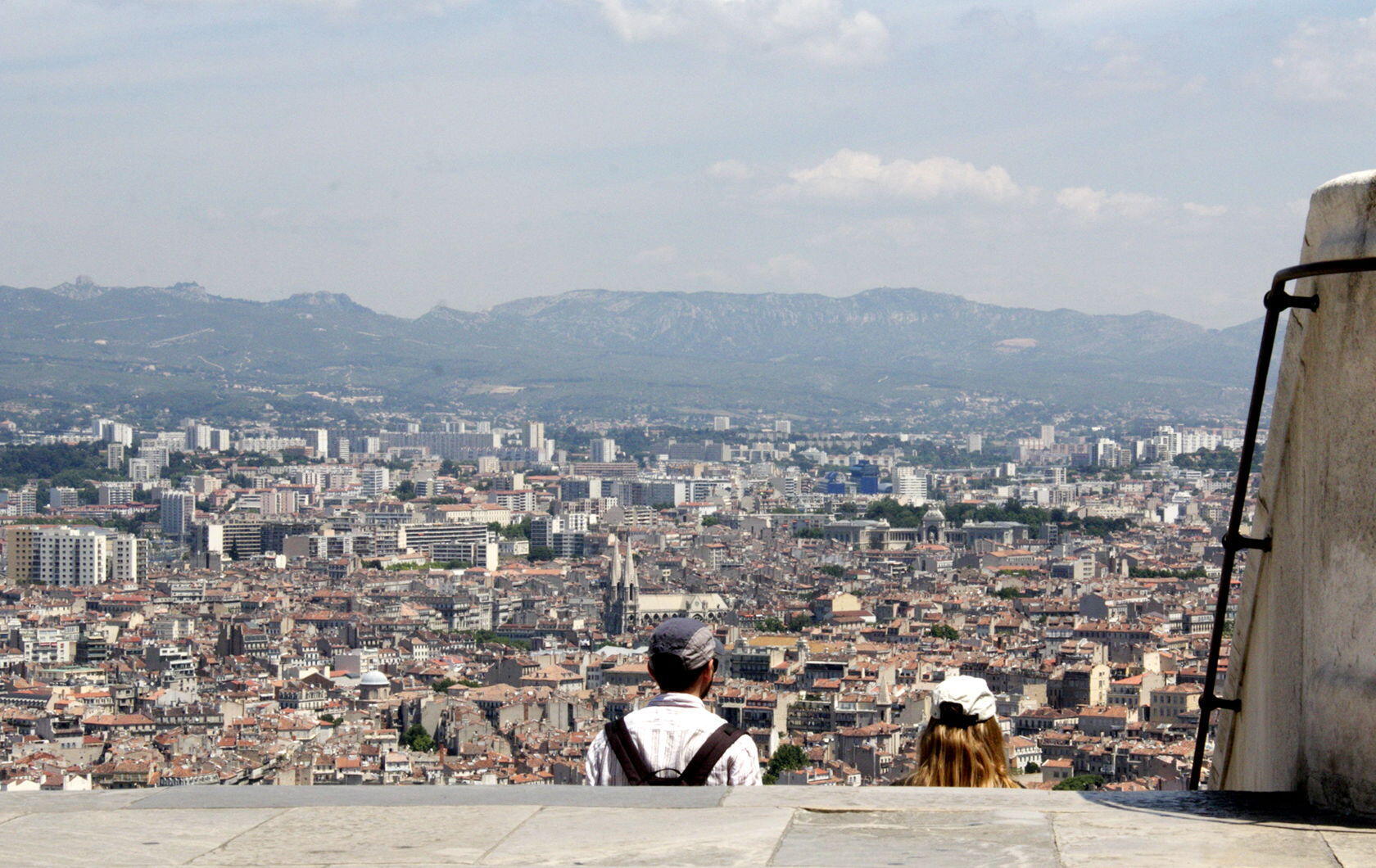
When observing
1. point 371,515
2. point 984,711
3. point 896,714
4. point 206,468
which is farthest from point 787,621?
point 206,468

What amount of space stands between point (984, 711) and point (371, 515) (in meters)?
70.2

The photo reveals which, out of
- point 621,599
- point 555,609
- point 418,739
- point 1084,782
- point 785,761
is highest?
point 1084,782

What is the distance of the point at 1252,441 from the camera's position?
238 cm

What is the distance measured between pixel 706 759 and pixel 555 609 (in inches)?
1773

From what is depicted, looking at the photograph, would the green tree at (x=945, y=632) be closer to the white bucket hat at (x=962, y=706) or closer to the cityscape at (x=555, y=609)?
the cityscape at (x=555, y=609)

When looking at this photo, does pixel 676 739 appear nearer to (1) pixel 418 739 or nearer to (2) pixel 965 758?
(2) pixel 965 758

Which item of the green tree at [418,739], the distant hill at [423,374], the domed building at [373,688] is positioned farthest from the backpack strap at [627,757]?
the distant hill at [423,374]

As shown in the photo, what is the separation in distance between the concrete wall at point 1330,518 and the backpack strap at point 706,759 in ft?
2.12

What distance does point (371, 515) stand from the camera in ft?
236

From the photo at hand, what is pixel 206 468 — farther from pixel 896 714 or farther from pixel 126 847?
pixel 126 847

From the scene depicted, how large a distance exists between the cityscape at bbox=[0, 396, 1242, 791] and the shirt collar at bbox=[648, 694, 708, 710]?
14.4 inches

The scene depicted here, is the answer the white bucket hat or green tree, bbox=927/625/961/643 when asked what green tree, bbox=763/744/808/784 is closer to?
green tree, bbox=927/625/961/643

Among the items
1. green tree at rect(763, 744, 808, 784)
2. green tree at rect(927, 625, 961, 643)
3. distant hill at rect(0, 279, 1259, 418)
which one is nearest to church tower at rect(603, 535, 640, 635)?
green tree at rect(927, 625, 961, 643)

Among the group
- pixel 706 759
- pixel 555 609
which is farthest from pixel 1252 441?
pixel 555 609
